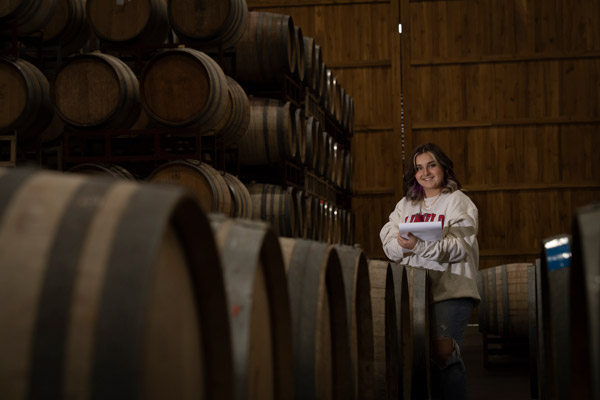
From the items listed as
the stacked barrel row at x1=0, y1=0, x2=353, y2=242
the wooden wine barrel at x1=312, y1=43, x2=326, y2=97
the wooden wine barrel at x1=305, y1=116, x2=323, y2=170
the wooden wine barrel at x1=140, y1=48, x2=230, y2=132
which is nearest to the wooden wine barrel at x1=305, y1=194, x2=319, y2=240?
the wooden wine barrel at x1=305, y1=116, x2=323, y2=170

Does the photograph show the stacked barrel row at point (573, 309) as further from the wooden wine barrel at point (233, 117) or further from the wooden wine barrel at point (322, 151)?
the wooden wine barrel at point (322, 151)

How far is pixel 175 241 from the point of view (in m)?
1.33

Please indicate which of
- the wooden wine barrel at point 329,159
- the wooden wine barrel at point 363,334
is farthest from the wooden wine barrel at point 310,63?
the wooden wine barrel at point 363,334

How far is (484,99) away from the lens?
42.8 feet

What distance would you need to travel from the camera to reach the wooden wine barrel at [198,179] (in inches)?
235

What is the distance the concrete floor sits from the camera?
6.29 m

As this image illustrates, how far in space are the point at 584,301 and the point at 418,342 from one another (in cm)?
262

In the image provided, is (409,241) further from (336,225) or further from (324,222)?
(336,225)

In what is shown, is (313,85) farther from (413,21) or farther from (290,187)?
(413,21)

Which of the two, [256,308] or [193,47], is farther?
[193,47]

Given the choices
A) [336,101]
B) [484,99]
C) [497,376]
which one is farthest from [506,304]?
[484,99]

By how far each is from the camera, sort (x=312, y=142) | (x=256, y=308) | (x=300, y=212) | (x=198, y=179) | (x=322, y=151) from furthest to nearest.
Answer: (x=322, y=151) < (x=312, y=142) < (x=300, y=212) < (x=198, y=179) < (x=256, y=308)

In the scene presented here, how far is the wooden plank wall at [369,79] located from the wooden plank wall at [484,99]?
0.02 metres

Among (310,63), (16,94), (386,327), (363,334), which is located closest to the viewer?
(363,334)
